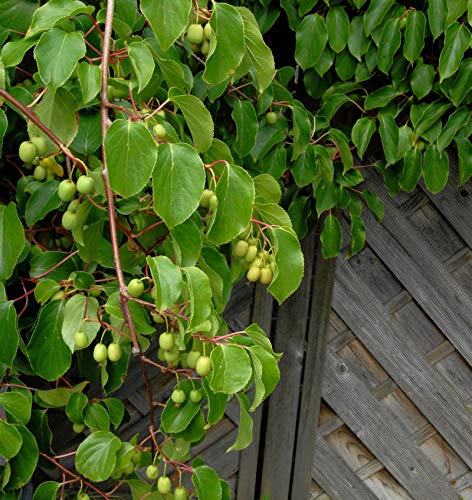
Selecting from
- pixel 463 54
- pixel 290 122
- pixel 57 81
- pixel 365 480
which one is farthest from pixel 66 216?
pixel 365 480

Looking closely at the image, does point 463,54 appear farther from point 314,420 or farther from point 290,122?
point 314,420

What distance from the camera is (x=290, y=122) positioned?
155cm

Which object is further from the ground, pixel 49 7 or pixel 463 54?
pixel 463 54

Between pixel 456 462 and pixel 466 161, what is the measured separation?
0.98 metres

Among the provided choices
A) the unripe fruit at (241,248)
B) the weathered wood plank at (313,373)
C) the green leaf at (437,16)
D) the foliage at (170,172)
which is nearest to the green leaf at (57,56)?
the foliage at (170,172)

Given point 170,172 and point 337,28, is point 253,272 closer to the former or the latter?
point 170,172

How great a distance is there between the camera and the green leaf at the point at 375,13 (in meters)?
1.43

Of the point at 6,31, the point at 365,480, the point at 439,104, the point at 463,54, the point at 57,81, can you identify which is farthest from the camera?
the point at 365,480

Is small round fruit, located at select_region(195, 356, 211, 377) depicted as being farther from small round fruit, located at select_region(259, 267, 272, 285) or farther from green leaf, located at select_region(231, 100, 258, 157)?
green leaf, located at select_region(231, 100, 258, 157)

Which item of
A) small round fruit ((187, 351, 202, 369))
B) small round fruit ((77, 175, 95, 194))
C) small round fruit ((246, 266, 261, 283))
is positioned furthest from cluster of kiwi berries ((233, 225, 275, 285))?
small round fruit ((77, 175, 95, 194))

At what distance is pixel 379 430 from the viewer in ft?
6.40

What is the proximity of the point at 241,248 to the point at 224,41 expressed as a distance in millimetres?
294

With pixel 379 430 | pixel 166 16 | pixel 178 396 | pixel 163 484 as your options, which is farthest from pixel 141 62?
pixel 379 430

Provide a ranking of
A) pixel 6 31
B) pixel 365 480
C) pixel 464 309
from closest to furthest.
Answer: pixel 6 31, pixel 464 309, pixel 365 480
